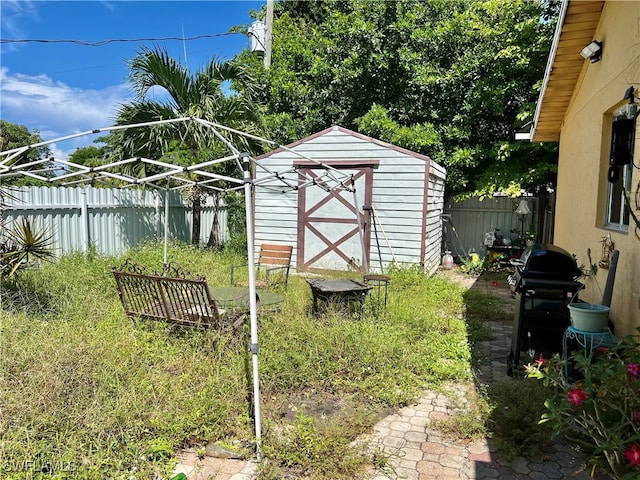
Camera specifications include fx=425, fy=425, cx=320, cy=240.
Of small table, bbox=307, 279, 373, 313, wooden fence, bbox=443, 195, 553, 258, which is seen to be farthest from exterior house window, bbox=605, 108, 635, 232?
wooden fence, bbox=443, 195, 553, 258

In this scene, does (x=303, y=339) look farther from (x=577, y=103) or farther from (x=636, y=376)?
(x=577, y=103)

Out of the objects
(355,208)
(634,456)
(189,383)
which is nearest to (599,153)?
(634,456)

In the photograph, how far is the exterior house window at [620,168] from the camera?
12.8ft

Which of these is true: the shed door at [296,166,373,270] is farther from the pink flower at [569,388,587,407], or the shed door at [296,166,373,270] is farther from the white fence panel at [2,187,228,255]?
the pink flower at [569,388,587,407]

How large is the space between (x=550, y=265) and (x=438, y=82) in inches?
339

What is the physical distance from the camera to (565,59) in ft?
18.3

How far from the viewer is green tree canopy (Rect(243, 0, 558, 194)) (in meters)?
10.6

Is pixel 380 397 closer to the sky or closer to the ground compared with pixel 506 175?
closer to the ground

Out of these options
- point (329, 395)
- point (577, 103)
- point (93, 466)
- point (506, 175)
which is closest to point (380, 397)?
point (329, 395)

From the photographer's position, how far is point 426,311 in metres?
6.11

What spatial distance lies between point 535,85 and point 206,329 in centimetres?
958

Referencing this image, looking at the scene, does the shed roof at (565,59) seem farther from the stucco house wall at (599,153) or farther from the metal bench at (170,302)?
the metal bench at (170,302)

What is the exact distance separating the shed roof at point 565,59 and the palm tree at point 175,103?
18.8 feet

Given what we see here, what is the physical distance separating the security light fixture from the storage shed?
3824 millimetres
